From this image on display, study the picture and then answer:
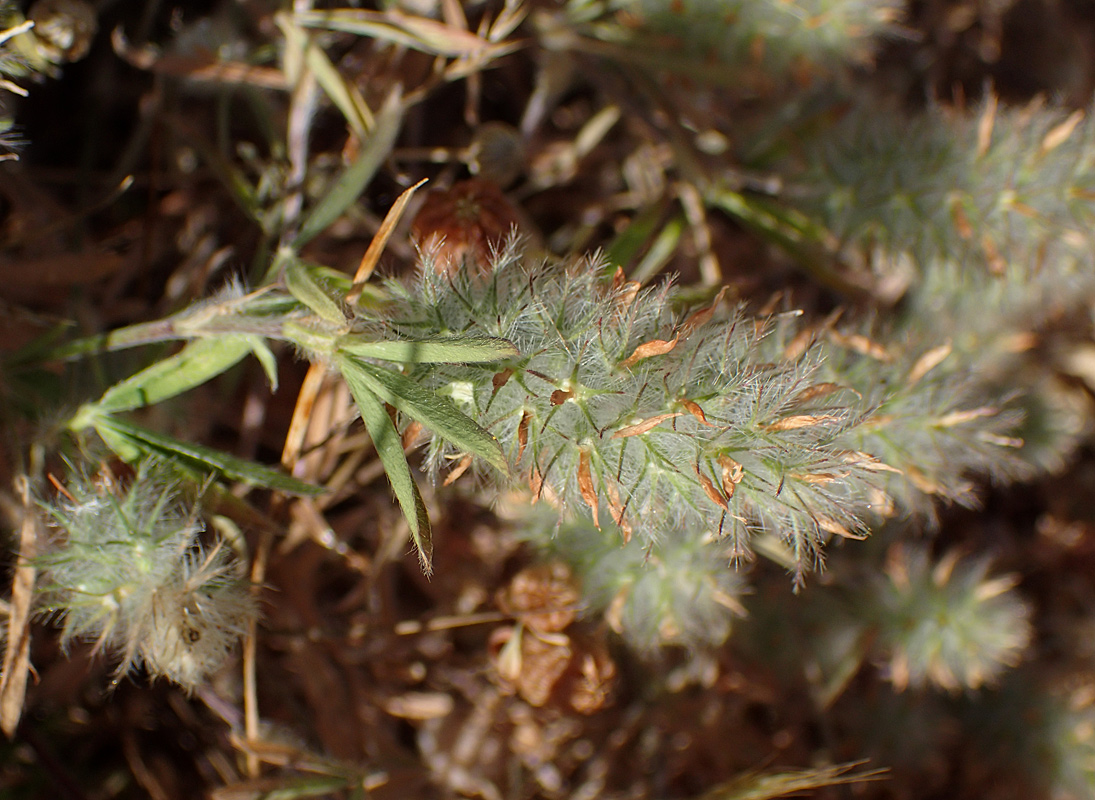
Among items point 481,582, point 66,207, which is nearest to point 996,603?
point 481,582

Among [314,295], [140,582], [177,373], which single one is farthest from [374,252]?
[140,582]

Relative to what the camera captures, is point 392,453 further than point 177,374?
No

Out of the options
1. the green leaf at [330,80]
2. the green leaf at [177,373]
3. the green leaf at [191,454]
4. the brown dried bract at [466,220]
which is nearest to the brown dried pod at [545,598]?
the green leaf at [191,454]

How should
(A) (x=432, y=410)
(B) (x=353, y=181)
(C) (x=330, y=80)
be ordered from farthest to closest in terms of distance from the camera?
1. (C) (x=330, y=80)
2. (B) (x=353, y=181)
3. (A) (x=432, y=410)

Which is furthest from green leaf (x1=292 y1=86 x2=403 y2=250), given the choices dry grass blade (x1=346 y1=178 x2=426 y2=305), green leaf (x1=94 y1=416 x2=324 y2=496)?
green leaf (x1=94 y1=416 x2=324 y2=496)

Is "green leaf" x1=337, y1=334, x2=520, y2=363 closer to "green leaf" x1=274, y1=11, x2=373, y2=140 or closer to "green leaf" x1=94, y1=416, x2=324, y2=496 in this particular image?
"green leaf" x1=94, y1=416, x2=324, y2=496

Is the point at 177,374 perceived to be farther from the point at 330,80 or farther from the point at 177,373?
the point at 330,80
